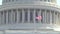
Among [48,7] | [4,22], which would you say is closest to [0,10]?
[4,22]

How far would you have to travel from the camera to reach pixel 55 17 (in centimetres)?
10706

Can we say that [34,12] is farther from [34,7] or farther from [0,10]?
[0,10]

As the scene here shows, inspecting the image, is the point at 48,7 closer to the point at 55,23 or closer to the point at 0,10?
the point at 55,23

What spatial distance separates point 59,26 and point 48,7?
5.16 m

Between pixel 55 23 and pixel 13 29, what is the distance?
10672 mm

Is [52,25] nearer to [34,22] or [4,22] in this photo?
[34,22]

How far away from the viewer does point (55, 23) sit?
107 meters

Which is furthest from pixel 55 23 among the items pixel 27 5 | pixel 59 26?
pixel 27 5

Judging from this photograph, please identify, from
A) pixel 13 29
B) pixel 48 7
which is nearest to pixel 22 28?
pixel 13 29

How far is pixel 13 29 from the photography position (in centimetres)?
10231

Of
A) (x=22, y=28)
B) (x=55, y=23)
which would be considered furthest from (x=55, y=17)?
(x=22, y=28)

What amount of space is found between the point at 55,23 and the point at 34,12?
229 inches

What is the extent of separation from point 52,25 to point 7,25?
34.1 ft

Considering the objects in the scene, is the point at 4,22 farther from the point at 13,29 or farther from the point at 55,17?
the point at 55,17
